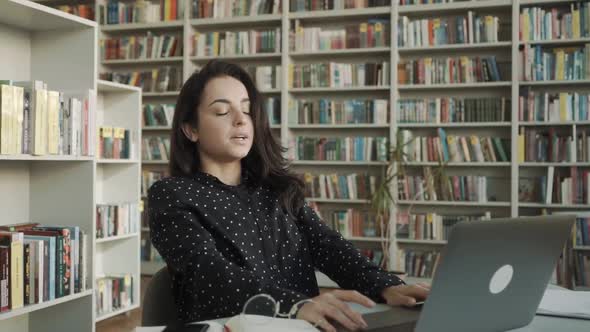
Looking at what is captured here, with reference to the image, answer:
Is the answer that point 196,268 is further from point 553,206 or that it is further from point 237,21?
point 237,21

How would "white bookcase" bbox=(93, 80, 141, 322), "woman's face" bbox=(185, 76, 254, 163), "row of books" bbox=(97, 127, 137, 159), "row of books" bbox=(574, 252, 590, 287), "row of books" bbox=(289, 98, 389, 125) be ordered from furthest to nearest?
"row of books" bbox=(289, 98, 389, 125) → "row of books" bbox=(574, 252, 590, 287) → "white bookcase" bbox=(93, 80, 141, 322) → "row of books" bbox=(97, 127, 137, 159) → "woman's face" bbox=(185, 76, 254, 163)

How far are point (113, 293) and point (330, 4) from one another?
2957 millimetres

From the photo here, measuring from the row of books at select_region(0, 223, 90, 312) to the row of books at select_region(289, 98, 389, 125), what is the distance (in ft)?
8.96

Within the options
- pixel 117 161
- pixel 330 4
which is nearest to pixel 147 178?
pixel 117 161

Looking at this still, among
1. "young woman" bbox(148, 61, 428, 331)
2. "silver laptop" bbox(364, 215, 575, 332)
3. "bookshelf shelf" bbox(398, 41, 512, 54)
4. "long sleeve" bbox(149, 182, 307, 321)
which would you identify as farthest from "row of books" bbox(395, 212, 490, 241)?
"silver laptop" bbox(364, 215, 575, 332)

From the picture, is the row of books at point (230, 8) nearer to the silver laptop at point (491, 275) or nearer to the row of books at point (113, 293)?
the row of books at point (113, 293)

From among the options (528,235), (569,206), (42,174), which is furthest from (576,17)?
(528,235)

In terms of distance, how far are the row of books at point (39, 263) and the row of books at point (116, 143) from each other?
1.07 meters

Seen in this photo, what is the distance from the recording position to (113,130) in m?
3.77

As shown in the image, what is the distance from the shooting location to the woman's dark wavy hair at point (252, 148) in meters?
1.49

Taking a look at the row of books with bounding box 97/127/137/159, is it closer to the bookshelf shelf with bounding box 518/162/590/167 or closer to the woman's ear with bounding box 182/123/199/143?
the woman's ear with bounding box 182/123/199/143

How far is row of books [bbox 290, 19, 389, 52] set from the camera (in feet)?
16.2

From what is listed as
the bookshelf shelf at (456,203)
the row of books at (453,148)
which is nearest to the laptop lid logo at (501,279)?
the row of books at (453,148)

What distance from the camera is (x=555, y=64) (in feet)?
14.8
